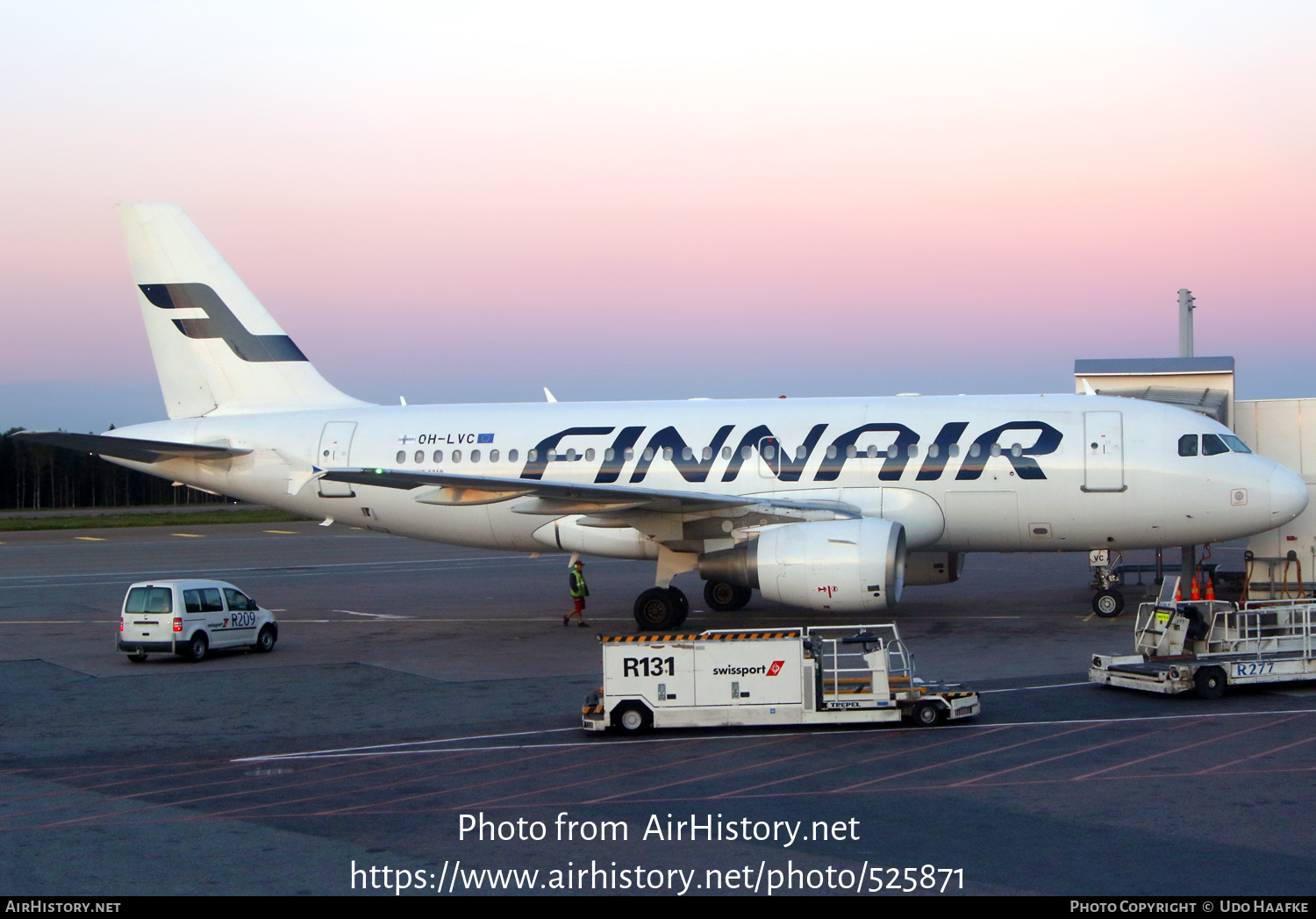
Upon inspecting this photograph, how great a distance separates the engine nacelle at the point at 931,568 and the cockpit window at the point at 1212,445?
526 cm

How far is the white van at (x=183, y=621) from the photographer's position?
72.2ft

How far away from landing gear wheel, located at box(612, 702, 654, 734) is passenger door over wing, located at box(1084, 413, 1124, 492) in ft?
40.4

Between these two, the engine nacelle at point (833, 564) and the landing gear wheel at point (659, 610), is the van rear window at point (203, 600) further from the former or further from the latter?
the engine nacelle at point (833, 564)

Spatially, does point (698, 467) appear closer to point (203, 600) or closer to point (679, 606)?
point (679, 606)

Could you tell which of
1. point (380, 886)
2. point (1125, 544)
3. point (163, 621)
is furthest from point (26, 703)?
point (1125, 544)

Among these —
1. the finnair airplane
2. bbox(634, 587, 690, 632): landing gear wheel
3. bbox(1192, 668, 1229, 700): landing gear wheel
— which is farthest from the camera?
bbox(634, 587, 690, 632): landing gear wheel

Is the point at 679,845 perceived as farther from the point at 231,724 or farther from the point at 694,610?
the point at 694,610

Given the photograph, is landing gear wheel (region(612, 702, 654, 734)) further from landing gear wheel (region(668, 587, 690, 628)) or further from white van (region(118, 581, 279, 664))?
white van (region(118, 581, 279, 664))

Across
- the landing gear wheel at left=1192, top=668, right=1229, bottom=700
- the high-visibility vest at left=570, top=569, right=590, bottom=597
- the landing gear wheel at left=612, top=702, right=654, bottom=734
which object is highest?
the high-visibility vest at left=570, top=569, right=590, bottom=597

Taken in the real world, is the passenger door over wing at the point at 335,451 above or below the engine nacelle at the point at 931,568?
above

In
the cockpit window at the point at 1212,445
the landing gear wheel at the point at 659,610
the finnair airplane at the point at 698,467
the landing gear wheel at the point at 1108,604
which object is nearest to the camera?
the finnair airplane at the point at 698,467

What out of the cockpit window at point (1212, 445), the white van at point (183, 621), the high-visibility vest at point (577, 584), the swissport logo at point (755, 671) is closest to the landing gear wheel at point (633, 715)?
the swissport logo at point (755, 671)

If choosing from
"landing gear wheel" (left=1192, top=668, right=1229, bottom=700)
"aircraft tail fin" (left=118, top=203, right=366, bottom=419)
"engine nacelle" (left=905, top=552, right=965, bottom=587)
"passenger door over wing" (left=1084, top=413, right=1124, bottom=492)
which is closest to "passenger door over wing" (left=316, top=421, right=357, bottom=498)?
"aircraft tail fin" (left=118, top=203, right=366, bottom=419)

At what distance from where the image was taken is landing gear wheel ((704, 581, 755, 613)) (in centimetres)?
2753
